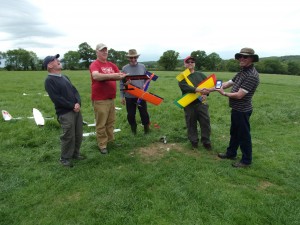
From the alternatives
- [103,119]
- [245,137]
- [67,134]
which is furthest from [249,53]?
[67,134]

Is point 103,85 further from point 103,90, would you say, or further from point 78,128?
point 78,128

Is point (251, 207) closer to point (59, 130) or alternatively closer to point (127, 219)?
point (127, 219)

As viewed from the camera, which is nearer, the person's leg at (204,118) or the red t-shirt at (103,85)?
the red t-shirt at (103,85)

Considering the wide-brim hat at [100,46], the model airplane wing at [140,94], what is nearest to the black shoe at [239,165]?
the model airplane wing at [140,94]

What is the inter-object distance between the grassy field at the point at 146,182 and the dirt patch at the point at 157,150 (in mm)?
24

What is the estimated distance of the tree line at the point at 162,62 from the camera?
79.7 metres

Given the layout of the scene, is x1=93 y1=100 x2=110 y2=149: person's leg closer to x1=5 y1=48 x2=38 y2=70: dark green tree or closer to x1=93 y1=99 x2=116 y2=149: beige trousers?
x1=93 y1=99 x2=116 y2=149: beige trousers

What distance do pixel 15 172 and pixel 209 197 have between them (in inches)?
152

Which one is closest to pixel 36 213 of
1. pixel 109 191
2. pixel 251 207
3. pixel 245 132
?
pixel 109 191

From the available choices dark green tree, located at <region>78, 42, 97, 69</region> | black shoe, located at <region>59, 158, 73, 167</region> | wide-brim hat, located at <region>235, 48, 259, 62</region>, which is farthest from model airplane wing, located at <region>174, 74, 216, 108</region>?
dark green tree, located at <region>78, 42, 97, 69</region>

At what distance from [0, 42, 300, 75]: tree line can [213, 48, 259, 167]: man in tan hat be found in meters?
59.0

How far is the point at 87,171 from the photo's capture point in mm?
5363

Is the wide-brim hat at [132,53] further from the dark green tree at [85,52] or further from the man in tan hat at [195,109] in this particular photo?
the dark green tree at [85,52]

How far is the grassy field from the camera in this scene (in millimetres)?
3980
